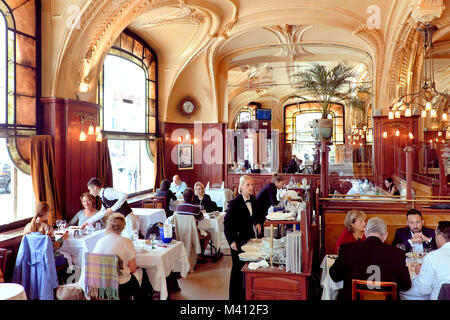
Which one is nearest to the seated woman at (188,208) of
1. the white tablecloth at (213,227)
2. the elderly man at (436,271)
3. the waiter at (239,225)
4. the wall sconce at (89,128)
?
the white tablecloth at (213,227)

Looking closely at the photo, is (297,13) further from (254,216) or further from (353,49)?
(254,216)

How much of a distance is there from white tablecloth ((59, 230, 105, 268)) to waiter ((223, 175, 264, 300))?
1963 mm

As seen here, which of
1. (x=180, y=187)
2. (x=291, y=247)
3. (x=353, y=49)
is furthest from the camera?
(x=353, y=49)

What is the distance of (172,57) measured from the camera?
11.1 m

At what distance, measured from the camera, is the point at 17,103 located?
573cm

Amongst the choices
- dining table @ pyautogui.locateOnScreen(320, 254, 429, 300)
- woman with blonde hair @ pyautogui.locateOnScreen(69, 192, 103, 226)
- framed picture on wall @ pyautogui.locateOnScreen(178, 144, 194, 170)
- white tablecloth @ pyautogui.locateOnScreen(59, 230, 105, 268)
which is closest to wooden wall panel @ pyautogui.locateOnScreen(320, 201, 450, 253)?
dining table @ pyautogui.locateOnScreen(320, 254, 429, 300)

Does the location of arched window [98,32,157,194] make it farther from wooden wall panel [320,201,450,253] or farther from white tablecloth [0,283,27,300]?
white tablecloth [0,283,27,300]

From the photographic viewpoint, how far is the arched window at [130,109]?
862 cm

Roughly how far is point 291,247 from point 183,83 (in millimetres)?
9371

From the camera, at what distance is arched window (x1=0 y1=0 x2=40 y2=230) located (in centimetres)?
554

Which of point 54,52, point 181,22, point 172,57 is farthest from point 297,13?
point 54,52

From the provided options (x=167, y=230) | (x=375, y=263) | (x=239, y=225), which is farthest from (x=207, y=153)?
(x=375, y=263)

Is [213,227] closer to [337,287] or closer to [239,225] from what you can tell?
[239,225]

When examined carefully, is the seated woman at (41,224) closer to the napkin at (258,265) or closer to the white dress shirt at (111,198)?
the white dress shirt at (111,198)
